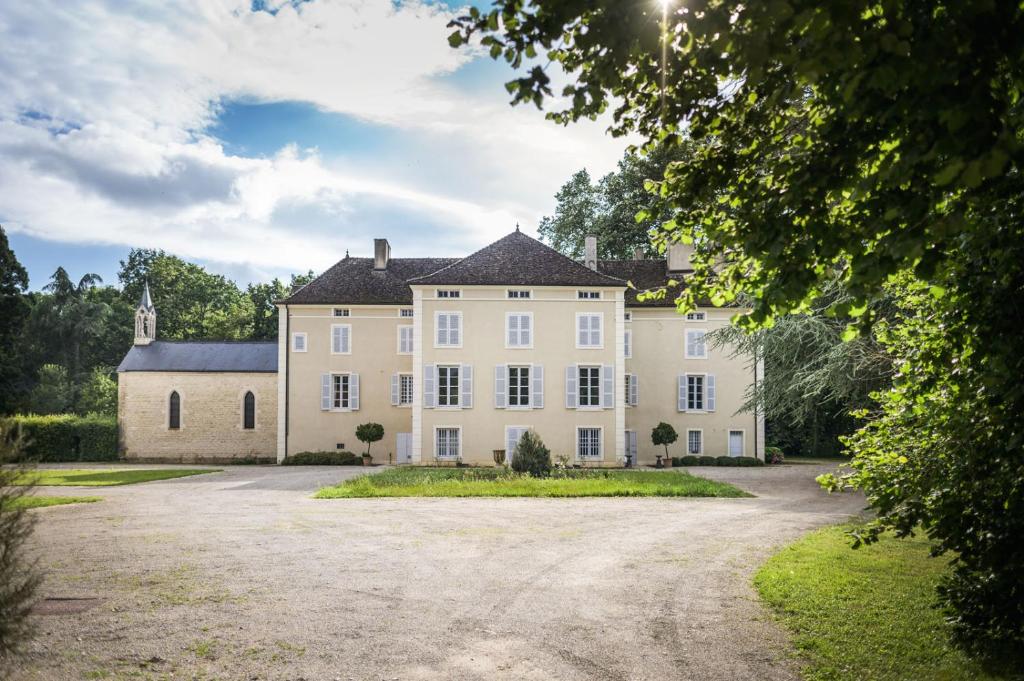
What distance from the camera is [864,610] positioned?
6496 mm

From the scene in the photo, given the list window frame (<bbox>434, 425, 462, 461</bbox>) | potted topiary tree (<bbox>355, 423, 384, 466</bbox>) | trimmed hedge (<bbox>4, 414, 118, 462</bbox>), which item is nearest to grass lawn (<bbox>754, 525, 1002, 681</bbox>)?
window frame (<bbox>434, 425, 462, 461</bbox>)

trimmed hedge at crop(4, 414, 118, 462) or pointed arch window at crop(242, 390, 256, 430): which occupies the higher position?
pointed arch window at crop(242, 390, 256, 430)

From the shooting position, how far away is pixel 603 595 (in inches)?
282

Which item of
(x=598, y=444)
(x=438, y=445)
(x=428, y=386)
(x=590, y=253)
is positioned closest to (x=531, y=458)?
(x=598, y=444)

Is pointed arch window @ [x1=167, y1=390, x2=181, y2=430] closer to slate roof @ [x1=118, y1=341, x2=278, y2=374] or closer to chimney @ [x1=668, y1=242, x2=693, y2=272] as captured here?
slate roof @ [x1=118, y1=341, x2=278, y2=374]

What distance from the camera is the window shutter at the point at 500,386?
25891 mm

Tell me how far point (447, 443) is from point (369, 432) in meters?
3.85

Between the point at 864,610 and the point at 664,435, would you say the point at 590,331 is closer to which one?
the point at 664,435

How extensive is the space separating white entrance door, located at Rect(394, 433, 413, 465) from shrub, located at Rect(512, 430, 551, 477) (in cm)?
931

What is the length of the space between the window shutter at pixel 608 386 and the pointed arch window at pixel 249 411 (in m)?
16.0

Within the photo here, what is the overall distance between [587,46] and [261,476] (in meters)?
21.5

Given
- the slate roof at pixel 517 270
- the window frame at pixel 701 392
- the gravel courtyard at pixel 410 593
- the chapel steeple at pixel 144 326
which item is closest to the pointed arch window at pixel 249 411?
the chapel steeple at pixel 144 326

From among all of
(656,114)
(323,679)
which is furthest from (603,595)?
(656,114)

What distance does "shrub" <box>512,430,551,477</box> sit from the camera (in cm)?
2031
